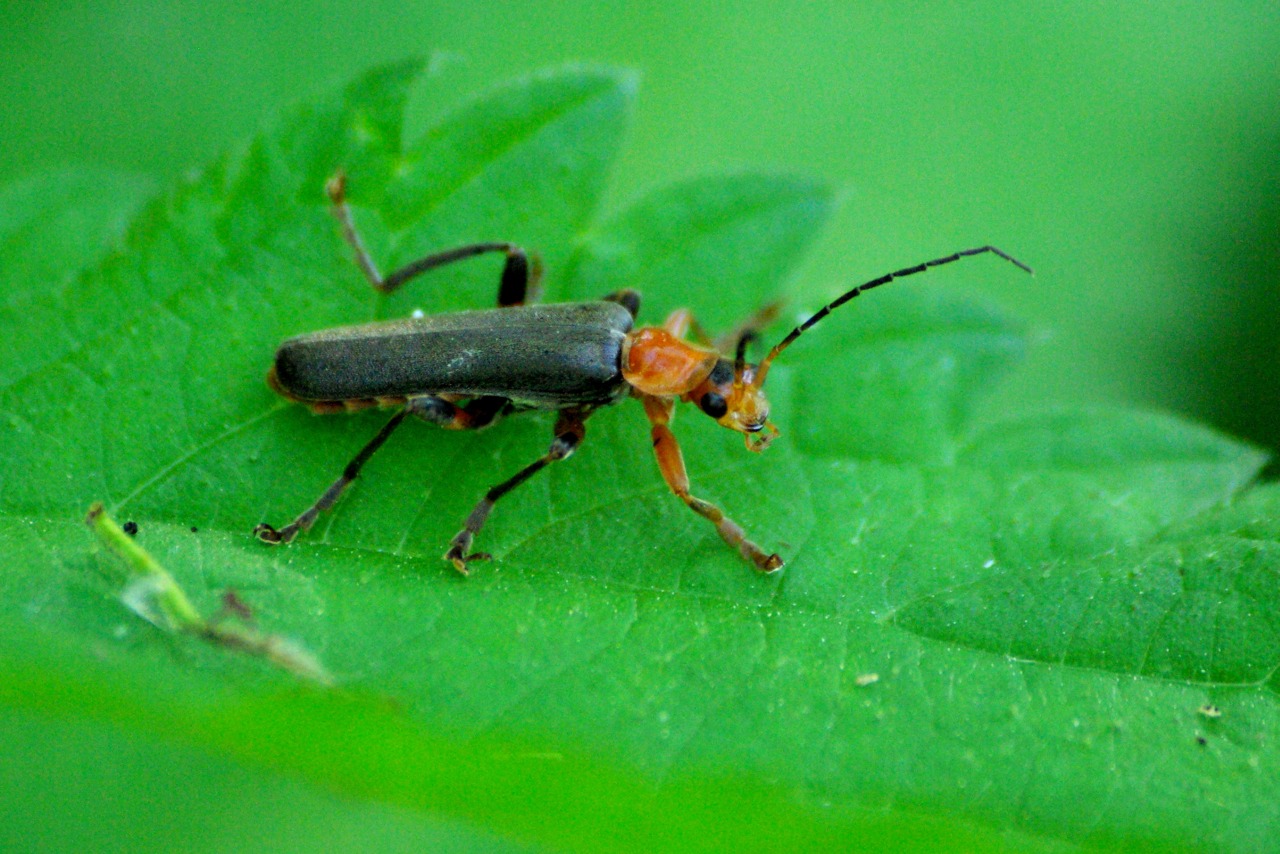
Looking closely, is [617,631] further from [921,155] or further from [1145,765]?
[921,155]

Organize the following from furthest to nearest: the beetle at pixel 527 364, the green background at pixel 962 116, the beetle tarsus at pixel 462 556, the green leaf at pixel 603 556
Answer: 1. the green background at pixel 962 116
2. the beetle at pixel 527 364
3. the beetle tarsus at pixel 462 556
4. the green leaf at pixel 603 556

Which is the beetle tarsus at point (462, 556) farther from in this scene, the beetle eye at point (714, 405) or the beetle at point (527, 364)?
the beetle eye at point (714, 405)

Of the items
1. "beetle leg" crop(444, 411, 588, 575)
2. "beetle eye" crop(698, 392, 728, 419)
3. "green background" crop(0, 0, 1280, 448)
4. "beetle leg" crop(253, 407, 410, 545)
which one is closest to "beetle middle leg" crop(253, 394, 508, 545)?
"beetle leg" crop(253, 407, 410, 545)

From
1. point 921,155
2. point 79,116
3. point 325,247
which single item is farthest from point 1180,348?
point 79,116

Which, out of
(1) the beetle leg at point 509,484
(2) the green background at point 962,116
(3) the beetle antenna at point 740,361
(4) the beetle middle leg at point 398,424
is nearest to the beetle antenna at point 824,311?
(3) the beetle antenna at point 740,361

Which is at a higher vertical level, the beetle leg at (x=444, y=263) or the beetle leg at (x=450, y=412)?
the beetle leg at (x=444, y=263)

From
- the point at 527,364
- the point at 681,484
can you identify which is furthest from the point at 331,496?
the point at 681,484

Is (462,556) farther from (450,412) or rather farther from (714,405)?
(714,405)
